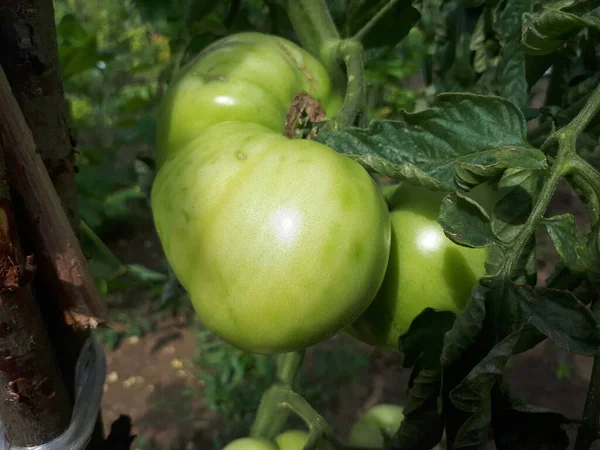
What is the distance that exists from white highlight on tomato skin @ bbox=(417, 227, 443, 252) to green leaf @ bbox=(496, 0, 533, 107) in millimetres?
187

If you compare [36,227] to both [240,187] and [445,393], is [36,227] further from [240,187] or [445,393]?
[445,393]

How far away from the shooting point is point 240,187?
1.84 ft

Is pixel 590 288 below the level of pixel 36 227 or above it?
below

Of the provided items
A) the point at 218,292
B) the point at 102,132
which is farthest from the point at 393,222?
the point at 102,132

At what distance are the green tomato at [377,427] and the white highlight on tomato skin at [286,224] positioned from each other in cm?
47

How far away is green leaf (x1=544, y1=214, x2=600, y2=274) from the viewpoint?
19.8 inches

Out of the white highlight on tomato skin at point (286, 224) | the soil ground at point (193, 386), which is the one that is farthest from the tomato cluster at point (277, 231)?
the soil ground at point (193, 386)

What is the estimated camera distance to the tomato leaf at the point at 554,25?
1.68 feet

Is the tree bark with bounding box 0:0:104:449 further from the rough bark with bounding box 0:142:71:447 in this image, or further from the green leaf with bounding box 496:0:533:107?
the green leaf with bounding box 496:0:533:107

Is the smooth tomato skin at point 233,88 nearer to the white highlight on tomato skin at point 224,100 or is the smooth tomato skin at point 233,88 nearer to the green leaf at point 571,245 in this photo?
the white highlight on tomato skin at point 224,100

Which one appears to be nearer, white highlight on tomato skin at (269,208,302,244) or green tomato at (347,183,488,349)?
white highlight on tomato skin at (269,208,302,244)

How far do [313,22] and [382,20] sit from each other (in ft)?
0.29

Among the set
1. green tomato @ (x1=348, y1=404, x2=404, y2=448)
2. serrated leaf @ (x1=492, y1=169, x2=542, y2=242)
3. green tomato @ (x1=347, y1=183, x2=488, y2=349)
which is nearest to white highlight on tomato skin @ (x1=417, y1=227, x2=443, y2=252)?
green tomato @ (x1=347, y1=183, x2=488, y2=349)

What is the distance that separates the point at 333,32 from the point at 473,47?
0.67 ft
